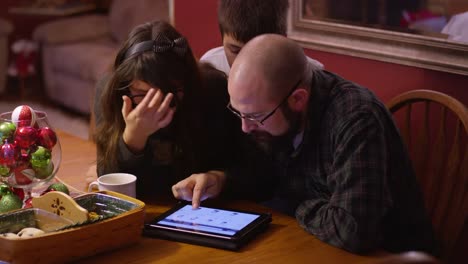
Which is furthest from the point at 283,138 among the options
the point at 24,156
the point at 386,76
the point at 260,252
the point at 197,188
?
the point at 386,76

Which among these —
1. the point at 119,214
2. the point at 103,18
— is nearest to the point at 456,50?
the point at 119,214

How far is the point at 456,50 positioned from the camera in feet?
7.21

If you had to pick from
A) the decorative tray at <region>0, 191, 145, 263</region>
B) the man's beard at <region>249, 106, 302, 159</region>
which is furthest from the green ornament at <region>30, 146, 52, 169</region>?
the man's beard at <region>249, 106, 302, 159</region>

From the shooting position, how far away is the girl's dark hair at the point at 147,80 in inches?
71.7

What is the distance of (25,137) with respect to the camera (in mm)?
1631

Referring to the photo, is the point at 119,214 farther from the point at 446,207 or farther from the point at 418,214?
the point at 446,207

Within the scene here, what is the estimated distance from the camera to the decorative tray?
1363 mm

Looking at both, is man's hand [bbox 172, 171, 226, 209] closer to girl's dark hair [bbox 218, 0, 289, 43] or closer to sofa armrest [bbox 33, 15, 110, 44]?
girl's dark hair [bbox 218, 0, 289, 43]

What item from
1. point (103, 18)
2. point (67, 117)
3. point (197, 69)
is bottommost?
point (67, 117)

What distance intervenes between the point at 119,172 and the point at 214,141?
0.96 feet

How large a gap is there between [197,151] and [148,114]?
0.75 feet

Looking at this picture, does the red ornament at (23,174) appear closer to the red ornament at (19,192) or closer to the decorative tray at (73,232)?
the red ornament at (19,192)

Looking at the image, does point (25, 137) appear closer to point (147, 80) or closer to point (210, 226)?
point (147, 80)

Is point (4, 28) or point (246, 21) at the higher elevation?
point (246, 21)
